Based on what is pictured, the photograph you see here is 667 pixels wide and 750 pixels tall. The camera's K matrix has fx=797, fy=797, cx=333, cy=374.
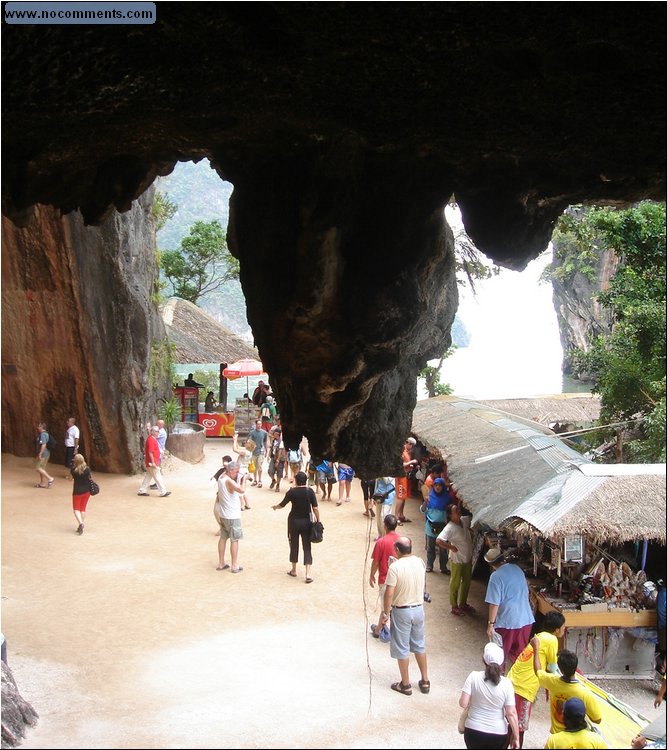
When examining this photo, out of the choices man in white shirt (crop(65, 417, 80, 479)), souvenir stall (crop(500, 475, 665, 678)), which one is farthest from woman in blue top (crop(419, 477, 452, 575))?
man in white shirt (crop(65, 417, 80, 479))

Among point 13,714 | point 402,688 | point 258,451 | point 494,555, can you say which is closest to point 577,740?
point 402,688

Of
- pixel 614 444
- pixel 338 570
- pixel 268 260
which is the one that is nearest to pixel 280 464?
pixel 338 570

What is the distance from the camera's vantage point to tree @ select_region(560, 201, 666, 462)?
336 inches

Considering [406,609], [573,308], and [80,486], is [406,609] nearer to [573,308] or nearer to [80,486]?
[80,486]

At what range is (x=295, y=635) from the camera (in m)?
8.70

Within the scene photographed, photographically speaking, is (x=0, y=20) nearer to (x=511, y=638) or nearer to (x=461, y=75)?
(x=461, y=75)

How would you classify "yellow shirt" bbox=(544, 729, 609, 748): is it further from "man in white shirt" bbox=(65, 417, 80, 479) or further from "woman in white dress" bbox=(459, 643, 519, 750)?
"man in white shirt" bbox=(65, 417, 80, 479)

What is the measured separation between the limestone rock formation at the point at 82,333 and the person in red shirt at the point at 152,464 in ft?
3.82

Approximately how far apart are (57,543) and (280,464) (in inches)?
192

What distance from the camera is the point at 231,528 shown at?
1048 cm

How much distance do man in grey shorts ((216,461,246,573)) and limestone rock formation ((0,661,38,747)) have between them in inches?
150

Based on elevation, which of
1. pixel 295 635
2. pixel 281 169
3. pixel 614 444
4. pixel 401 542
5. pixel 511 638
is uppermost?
pixel 281 169

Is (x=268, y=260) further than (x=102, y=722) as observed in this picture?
No

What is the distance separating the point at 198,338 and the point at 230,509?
480 inches
